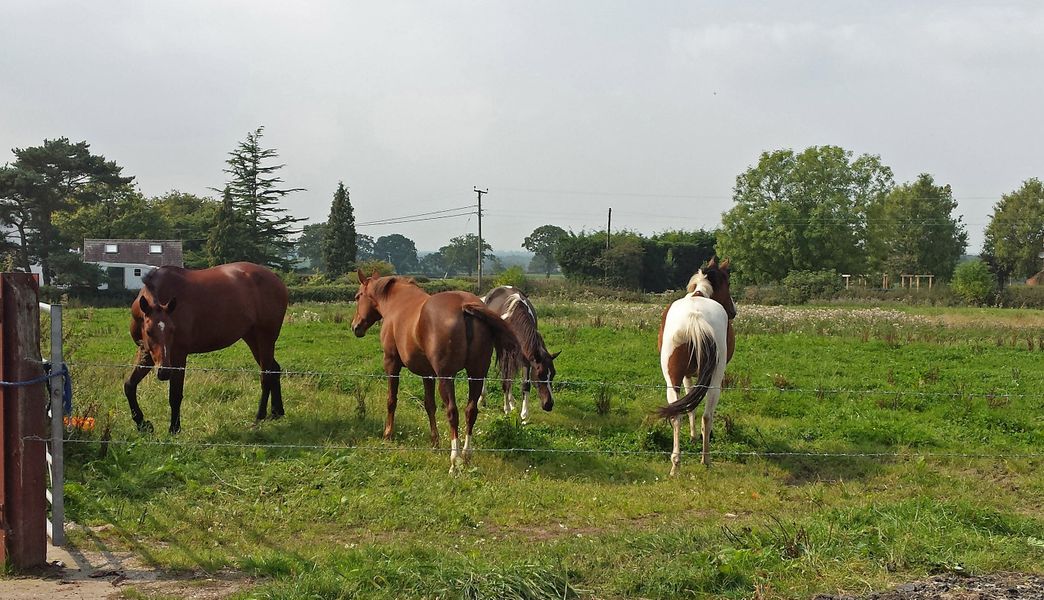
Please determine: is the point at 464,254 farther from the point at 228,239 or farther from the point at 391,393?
the point at 391,393

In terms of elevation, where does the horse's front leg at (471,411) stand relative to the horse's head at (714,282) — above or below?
below

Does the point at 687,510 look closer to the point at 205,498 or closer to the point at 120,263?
the point at 205,498

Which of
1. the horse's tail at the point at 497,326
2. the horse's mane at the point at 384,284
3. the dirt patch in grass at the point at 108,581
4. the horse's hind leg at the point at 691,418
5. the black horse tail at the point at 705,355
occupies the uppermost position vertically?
the horse's mane at the point at 384,284

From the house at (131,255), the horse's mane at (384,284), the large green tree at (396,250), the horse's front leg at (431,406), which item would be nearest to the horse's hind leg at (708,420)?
the horse's front leg at (431,406)

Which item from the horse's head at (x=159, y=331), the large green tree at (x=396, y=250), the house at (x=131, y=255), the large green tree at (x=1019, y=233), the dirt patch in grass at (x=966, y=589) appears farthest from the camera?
the large green tree at (x=396, y=250)

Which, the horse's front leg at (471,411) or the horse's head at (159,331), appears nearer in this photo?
the horse's front leg at (471,411)

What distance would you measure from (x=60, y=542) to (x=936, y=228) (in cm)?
7270

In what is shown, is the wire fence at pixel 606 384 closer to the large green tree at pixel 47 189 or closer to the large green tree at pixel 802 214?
the large green tree at pixel 47 189

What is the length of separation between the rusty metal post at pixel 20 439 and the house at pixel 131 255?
48312mm

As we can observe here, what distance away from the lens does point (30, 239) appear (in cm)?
4534

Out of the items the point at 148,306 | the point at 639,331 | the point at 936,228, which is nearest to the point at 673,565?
the point at 148,306

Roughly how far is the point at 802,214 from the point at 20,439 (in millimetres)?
64836

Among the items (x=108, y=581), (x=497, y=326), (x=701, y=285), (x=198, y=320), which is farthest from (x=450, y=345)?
(x=108, y=581)

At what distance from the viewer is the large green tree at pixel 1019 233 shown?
7219 cm
